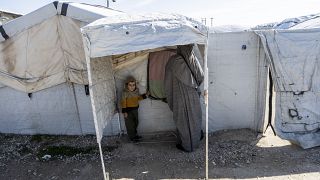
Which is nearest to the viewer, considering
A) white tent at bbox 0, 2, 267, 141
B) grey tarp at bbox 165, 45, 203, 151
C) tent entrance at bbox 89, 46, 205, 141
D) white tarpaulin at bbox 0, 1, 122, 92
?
grey tarp at bbox 165, 45, 203, 151

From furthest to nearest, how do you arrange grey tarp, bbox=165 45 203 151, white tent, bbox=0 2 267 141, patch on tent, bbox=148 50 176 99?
patch on tent, bbox=148 50 176 99
white tent, bbox=0 2 267 141
grey tarp, bbox=165 45 203 151

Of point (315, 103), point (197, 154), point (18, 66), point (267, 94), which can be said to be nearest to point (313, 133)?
point (315, 103)

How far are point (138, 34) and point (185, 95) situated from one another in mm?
1757

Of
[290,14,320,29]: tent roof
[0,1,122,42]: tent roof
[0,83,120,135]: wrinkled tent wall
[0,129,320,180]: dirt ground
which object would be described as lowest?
[0,129,320,180]: dirt ground

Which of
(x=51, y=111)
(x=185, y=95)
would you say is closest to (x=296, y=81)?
(x=185, y=95)

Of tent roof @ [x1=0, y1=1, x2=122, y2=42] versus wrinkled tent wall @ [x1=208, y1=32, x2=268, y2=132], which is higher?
tent roof @ [x1=0, y1=1, x2=122, y2=42]

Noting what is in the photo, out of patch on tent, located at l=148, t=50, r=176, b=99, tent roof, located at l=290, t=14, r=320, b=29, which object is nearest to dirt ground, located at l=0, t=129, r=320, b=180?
patch on tent, located at l=148, t=50, r=176, b=99

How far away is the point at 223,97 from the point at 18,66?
4.04 m

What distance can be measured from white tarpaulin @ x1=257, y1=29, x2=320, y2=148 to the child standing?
2.47 meters

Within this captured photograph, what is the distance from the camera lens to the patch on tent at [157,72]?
552 cm

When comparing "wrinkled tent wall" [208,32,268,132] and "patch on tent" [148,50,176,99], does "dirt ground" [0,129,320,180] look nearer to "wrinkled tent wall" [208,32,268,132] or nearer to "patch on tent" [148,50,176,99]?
"wrinkled tent wall" [208,32,268,132]

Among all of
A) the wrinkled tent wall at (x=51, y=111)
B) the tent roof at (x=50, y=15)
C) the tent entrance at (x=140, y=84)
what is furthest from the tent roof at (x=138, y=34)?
the wrinkled tent wall at (x=51, y=111)

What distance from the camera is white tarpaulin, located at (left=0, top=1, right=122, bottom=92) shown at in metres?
5.30

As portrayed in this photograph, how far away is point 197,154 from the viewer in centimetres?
495
